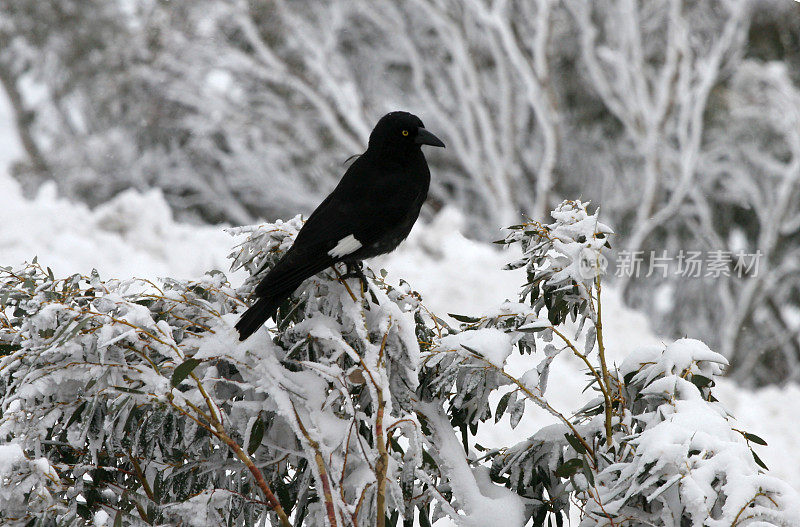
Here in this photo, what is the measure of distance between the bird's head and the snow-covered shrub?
353 mm

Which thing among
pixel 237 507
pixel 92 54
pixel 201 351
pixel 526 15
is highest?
pixel 92 54

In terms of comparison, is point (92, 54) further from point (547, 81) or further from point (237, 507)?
point (237, 507)

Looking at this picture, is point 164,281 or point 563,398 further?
point 563,398

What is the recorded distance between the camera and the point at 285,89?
9.55 metres

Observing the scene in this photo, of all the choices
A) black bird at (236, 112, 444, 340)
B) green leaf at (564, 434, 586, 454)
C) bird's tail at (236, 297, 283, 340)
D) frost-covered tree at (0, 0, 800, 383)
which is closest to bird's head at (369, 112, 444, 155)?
black bird at (236, 112, 444, 340)

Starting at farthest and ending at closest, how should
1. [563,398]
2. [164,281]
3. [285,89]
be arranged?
[285,89] < [563,398] < [164,281]

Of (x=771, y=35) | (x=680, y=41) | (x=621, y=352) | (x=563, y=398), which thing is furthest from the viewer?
(x=771, y=35)

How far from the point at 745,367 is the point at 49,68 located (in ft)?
31.6

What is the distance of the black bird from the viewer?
4.34 ft

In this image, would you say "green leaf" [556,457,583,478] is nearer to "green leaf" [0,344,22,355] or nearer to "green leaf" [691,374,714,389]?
"green leaf" [691,374,714,389]

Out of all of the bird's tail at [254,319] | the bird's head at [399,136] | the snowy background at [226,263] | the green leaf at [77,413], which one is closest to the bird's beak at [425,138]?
the bird's head at [399,136]

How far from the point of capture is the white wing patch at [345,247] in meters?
1.43

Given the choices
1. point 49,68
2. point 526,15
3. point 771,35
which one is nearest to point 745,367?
point 771,35

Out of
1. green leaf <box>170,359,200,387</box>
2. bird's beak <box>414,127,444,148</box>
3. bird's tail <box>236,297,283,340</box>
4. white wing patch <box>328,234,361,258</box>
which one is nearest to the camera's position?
green leaf <box>170,359,200,387</box>
